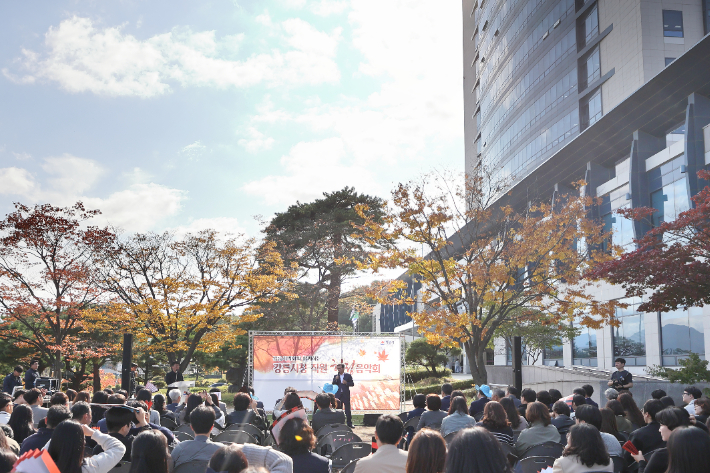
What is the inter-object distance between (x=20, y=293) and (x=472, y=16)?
48356 mm

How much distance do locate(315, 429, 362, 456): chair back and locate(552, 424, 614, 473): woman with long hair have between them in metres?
3.44

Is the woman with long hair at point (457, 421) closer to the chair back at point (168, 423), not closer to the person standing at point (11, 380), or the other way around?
the chair back at point (168, 423)

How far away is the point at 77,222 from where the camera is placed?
19.7m

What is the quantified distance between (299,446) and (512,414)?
3.53m

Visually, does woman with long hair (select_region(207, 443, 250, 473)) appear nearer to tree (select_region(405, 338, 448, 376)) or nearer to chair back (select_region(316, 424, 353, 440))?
chair back (select_region(316, 424, 353, 440))

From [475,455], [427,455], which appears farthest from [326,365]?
[475,455]

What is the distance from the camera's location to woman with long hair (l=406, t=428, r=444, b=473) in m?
3.32

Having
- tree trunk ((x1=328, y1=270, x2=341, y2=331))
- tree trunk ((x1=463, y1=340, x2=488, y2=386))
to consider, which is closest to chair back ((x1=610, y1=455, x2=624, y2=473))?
tree trunk ((x1=463, y1=340, x2=488, y2=386))

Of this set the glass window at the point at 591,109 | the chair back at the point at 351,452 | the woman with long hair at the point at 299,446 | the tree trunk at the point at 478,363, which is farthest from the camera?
the glass window at the point at 591,109

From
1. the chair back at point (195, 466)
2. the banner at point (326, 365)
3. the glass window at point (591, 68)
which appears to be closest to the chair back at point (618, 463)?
the chair back at point (195, 466)

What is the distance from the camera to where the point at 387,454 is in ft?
13.4

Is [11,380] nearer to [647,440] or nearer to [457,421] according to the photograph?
[457,421]

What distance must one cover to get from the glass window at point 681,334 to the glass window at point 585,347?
561 cm

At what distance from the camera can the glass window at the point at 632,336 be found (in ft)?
81.3
